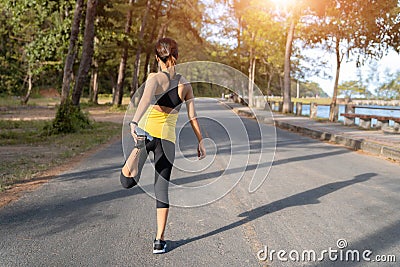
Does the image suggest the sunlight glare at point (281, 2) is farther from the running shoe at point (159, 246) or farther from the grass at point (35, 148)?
the running shoe at point (159, 246)

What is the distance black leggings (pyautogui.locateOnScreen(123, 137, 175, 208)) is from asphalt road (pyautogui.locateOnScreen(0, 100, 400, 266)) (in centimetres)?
52

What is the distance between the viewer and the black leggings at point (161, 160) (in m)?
4.30

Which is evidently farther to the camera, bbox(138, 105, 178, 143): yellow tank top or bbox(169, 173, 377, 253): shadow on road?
A: bbox(169, 173, 377, 253): shadow on road

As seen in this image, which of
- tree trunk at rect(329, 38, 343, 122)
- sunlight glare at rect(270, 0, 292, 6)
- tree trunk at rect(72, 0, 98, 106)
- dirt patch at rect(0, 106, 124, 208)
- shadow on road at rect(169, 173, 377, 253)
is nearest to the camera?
shadow on road at rect(169, 173, 377, 253)

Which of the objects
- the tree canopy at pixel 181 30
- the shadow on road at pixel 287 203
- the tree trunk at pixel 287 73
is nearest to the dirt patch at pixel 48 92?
the tree canopy at pixel 181 30

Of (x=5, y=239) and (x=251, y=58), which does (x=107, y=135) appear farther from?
(x=251, y=58)

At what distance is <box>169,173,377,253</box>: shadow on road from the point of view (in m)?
4.77

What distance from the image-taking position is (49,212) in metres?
5.58

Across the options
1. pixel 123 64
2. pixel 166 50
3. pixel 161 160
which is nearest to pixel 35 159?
pixel 161 160

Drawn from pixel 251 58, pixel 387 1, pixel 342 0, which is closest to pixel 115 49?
pixel 251 58

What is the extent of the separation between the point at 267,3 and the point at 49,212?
980 inches

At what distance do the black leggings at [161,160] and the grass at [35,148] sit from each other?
349 centimetres

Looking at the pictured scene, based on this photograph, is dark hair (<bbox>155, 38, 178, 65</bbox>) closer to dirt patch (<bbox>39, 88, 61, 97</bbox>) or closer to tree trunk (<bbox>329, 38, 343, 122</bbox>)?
tree trunk (<bbox>329, 38, 343, 122</bbox>)

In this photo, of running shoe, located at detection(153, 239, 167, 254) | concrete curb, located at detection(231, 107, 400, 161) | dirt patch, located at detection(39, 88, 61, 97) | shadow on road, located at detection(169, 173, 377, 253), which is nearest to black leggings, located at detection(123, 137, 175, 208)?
running shoe, located at detection(153, 239, 167, 254)
